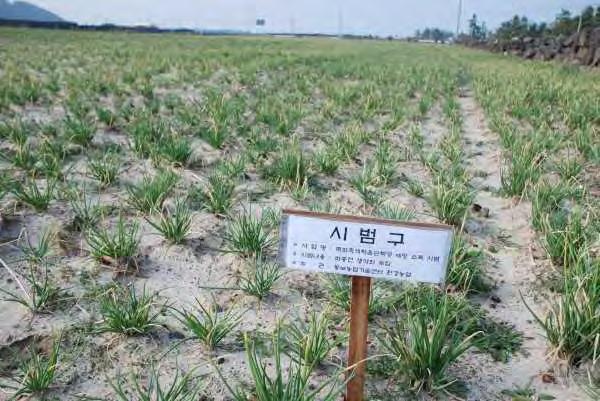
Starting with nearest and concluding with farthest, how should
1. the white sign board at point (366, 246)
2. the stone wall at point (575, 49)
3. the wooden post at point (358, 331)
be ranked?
the white sign board at point (366, 246)
the wooden post at point (358, 331)
the stone wall at point (575, 49)

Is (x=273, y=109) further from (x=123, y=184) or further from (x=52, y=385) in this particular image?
(x=52, y=385)

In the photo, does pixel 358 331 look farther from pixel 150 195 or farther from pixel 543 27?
pixel 543 27

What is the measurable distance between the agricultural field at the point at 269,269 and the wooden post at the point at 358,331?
179mm

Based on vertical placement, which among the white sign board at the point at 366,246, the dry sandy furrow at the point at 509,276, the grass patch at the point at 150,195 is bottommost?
the dry sandy furrow at the point at 509,276

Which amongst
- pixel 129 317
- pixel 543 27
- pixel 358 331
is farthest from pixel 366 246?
pixel 543 27

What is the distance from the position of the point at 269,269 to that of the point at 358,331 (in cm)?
110

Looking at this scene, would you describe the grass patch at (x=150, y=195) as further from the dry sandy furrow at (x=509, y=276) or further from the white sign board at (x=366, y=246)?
the dry sandy furrow at (x=509, y=276)

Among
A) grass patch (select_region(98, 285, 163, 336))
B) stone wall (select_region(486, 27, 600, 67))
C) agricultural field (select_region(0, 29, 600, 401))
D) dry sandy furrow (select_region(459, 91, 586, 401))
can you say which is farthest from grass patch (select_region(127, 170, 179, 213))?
stone wall (select_region(486, 27, 600, 67))

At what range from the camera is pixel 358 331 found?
162cm

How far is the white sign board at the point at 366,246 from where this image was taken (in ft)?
4.73

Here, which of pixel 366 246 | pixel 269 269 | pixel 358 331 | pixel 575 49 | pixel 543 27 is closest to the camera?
pixel 366 246

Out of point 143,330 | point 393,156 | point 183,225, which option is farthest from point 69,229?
point 393,156

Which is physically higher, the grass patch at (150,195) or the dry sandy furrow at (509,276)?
the grass patch at (150,195)

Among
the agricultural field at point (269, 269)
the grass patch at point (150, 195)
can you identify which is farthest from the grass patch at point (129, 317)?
the grass patch at point (150, 195)
